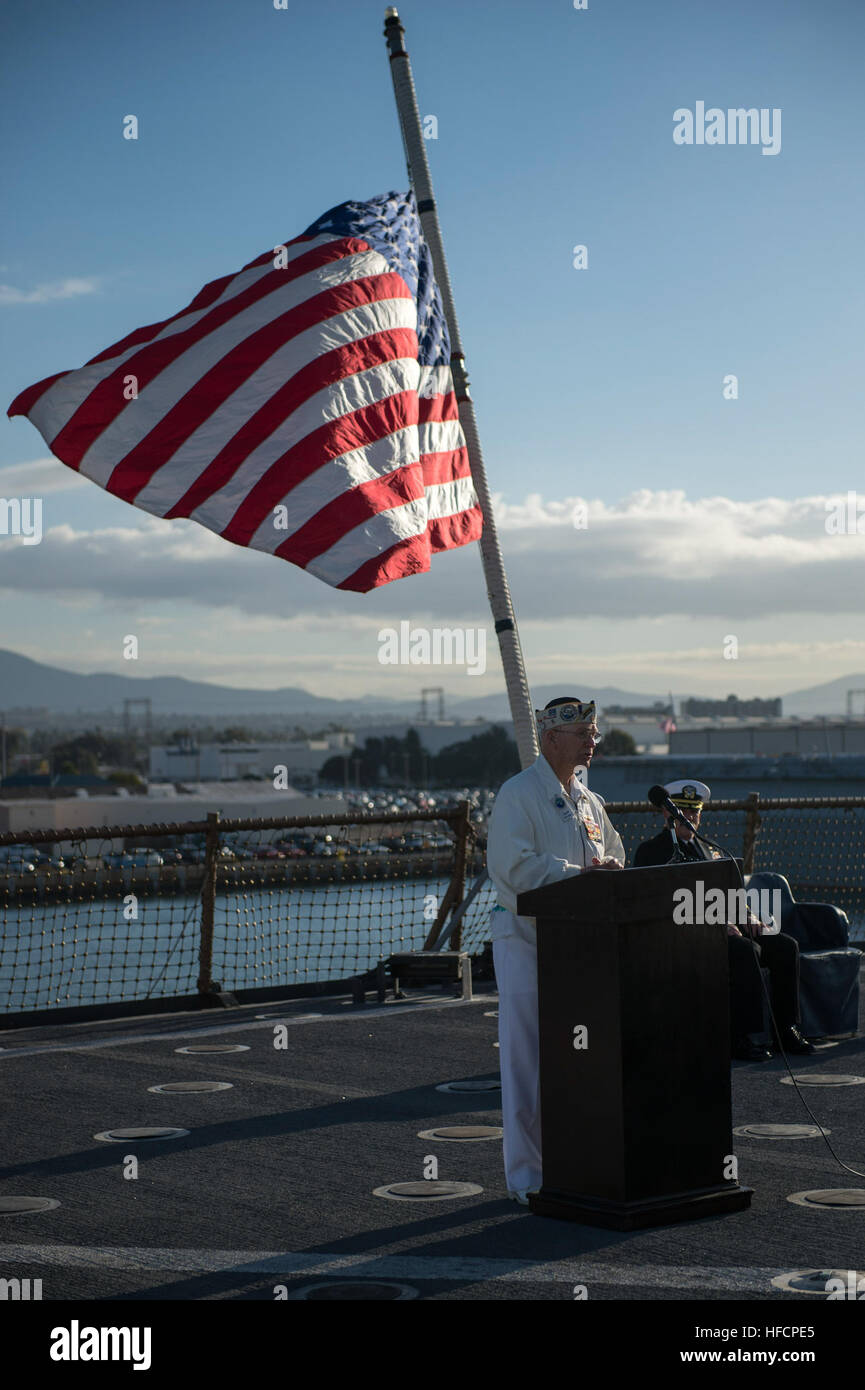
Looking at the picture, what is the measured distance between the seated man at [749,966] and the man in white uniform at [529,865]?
8.52 feet

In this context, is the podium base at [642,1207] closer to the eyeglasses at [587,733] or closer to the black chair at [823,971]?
the eyeglasses at [587,733]

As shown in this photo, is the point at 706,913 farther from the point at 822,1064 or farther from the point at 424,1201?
the point at 822,1064

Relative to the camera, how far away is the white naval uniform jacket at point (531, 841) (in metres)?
5.85

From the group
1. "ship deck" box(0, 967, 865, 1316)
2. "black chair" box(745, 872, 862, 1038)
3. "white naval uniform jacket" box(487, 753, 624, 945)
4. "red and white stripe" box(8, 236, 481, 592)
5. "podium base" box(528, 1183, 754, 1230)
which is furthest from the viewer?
"black chair" box(745, 872, 862, 1038)

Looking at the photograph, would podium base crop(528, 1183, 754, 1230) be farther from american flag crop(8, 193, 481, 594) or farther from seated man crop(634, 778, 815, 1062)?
american flag crop(8, 193, 481, 594)

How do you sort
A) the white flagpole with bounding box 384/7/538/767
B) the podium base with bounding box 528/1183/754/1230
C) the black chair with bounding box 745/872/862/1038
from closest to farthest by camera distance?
the podium base with bounding box 528/1183/754/1230
the white flagpole with bounding box 384/7/538/767
the black chair with bounding box 745/872/862/1038

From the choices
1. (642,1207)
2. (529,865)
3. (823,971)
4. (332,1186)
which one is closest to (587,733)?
(529,865)

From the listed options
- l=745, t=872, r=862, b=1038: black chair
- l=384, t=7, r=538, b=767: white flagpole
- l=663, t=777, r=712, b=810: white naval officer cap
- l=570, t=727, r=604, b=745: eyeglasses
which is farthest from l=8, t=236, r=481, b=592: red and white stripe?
l=745, t=872, r=862, b=1038: black chair

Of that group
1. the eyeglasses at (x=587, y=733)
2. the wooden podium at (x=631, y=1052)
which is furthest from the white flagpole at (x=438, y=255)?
the wooden podium at (x=631, y=1052)

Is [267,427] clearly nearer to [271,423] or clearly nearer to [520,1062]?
[271,423]

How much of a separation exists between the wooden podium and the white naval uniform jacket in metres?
0.17

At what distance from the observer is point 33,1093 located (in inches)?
322

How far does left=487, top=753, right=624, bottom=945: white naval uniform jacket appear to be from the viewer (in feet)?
19.2
